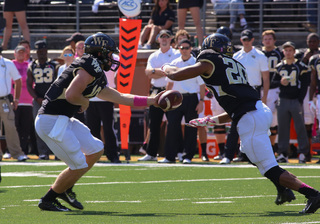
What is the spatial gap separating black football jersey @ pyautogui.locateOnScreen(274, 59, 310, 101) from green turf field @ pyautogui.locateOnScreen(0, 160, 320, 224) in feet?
5.13

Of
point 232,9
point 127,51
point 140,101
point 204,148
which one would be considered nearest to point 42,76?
point 127,51

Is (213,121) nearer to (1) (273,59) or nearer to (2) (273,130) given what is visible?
(2) (273,130)

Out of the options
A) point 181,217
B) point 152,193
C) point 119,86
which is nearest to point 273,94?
point 119,86

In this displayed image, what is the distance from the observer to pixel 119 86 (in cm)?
1296

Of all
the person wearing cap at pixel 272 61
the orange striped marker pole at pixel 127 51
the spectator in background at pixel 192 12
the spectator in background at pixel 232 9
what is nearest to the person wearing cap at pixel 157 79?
the orange striped marker pole at pixel 127 51

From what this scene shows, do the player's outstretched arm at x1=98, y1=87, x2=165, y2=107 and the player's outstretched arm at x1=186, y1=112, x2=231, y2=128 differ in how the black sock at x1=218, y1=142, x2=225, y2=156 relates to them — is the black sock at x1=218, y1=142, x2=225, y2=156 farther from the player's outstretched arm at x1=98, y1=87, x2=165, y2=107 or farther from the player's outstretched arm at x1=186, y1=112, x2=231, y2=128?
the player's outstretched arm at x1=98, y1=87, x2=165, y2=107

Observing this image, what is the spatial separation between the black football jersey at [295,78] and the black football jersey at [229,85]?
602 cm

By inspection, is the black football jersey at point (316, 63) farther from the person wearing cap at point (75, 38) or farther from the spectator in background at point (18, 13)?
the spectator in background at point (18, 13)

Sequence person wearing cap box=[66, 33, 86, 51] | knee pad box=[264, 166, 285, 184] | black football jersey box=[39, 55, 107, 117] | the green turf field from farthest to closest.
Result: person wearing cap box=[66, 33, 86, 51] → black football jersey box=[39, 55, 107, 117] → knee pad box=[264, 166, 285, 184] → the green turf field

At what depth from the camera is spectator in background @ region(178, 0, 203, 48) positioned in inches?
627

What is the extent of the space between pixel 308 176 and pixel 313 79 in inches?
127

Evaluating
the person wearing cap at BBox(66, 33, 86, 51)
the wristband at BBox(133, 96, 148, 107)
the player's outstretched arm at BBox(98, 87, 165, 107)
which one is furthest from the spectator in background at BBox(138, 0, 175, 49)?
the wristband at BBox(133, 96, 148, 107)

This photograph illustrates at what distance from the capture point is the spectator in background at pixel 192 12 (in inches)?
627

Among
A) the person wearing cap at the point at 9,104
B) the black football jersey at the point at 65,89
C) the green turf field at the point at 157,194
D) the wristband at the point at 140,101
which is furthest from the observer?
the person wearing cap at the point at 9,104
